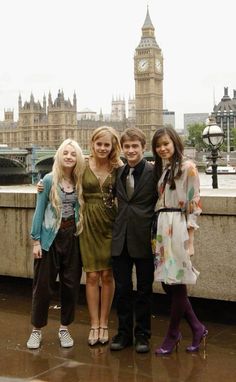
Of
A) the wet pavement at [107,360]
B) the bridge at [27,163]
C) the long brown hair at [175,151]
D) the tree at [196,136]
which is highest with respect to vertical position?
the tree at [196,136]

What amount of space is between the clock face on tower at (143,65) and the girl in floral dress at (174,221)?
138010 millimetres

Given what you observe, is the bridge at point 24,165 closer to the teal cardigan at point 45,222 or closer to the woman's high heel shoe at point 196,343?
the teal cardigan at point 45,222

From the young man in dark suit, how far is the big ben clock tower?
436 feet

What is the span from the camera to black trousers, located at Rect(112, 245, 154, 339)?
410cm

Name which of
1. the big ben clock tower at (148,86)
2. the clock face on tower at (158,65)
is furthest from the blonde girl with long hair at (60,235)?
the clock face on tower at (158,65)

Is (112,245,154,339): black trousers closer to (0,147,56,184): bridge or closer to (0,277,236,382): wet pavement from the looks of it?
(0,277,236,382): wet pavement

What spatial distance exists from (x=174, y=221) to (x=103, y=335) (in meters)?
1.04

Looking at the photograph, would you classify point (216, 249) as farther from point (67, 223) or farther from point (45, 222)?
point (45, 222)

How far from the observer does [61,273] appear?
4.27 m

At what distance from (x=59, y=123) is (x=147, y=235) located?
124 meters

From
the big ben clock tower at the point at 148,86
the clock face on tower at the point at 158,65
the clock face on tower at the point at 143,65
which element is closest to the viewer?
the big ben clock tower at the point at 148,86

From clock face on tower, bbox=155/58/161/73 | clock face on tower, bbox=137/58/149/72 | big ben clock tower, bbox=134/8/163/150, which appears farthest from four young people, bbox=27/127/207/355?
clock face on tower, bbox=155/58/161/73

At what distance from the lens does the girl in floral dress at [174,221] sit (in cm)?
384

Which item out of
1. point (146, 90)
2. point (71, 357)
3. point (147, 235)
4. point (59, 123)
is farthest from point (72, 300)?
point (146, 90)
